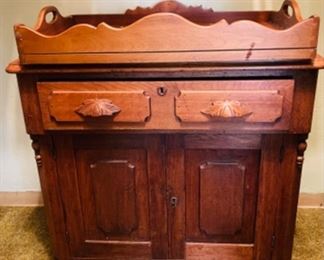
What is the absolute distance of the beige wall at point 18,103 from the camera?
1.35 m

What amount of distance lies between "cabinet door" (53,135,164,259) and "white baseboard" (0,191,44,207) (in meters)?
0.55

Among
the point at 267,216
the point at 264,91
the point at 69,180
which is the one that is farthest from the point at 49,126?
the point at 267,216

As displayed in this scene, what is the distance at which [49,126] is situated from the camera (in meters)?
1.04

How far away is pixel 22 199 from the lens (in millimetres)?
1721

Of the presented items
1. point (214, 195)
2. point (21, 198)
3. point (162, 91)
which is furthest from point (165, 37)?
point (21, 198)

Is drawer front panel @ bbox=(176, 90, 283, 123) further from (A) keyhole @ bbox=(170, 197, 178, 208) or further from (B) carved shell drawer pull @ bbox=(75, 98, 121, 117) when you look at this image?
(A) keyhole @ bbox=(170, 197, 178, 208)

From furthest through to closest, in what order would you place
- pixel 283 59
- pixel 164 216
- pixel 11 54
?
pixel 11 54, pixel 164 216, pixel 283 59

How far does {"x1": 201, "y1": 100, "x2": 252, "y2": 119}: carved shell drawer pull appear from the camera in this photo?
946 millimetres

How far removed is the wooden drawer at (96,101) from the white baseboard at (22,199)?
82 cm

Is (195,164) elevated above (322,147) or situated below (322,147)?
above

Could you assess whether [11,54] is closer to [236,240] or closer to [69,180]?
[69,180]

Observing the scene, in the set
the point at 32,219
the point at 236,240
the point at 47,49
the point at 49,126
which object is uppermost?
the point at 47,49

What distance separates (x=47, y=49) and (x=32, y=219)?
922mm

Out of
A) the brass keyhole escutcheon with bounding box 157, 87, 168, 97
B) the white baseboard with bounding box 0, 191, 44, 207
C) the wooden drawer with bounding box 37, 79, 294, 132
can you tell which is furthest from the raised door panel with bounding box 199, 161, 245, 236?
the white baseboard with bounding box 0, 191, 44, 207
